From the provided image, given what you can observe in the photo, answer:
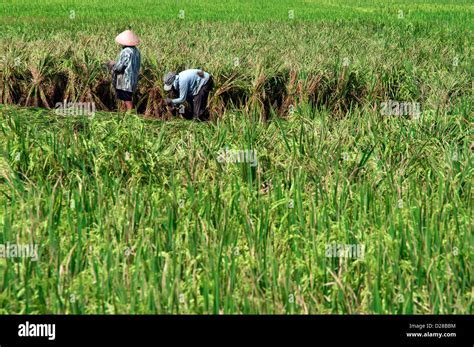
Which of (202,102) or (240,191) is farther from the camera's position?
(202,102)

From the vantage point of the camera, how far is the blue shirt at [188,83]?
7.02 metres

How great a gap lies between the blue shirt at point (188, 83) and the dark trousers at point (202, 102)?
0.04 m

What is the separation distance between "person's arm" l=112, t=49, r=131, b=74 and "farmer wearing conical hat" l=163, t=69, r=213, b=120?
1.25 feet

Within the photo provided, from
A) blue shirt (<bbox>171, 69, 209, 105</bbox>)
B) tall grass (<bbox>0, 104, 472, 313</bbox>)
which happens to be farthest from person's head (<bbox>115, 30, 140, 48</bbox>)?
tall grass (<bbox>0, 104, 472, 313</bbox>)

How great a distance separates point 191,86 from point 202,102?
0.87 ft

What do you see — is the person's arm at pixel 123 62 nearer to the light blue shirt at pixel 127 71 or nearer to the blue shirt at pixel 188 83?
the light blue shirt at pixel 127 71

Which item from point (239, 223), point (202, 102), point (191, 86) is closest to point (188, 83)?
point (191, 86)

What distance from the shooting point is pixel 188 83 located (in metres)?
7.04

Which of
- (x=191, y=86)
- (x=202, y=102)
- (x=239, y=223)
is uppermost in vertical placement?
(x=191, y=86)

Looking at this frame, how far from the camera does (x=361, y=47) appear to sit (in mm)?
9414

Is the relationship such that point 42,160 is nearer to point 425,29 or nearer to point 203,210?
point 203,210

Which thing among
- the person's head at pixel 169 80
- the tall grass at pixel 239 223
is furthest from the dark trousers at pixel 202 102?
the tall grass at pixel 239 223

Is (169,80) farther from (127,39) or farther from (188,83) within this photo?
(127,39)

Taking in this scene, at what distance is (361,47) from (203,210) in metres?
5.98
